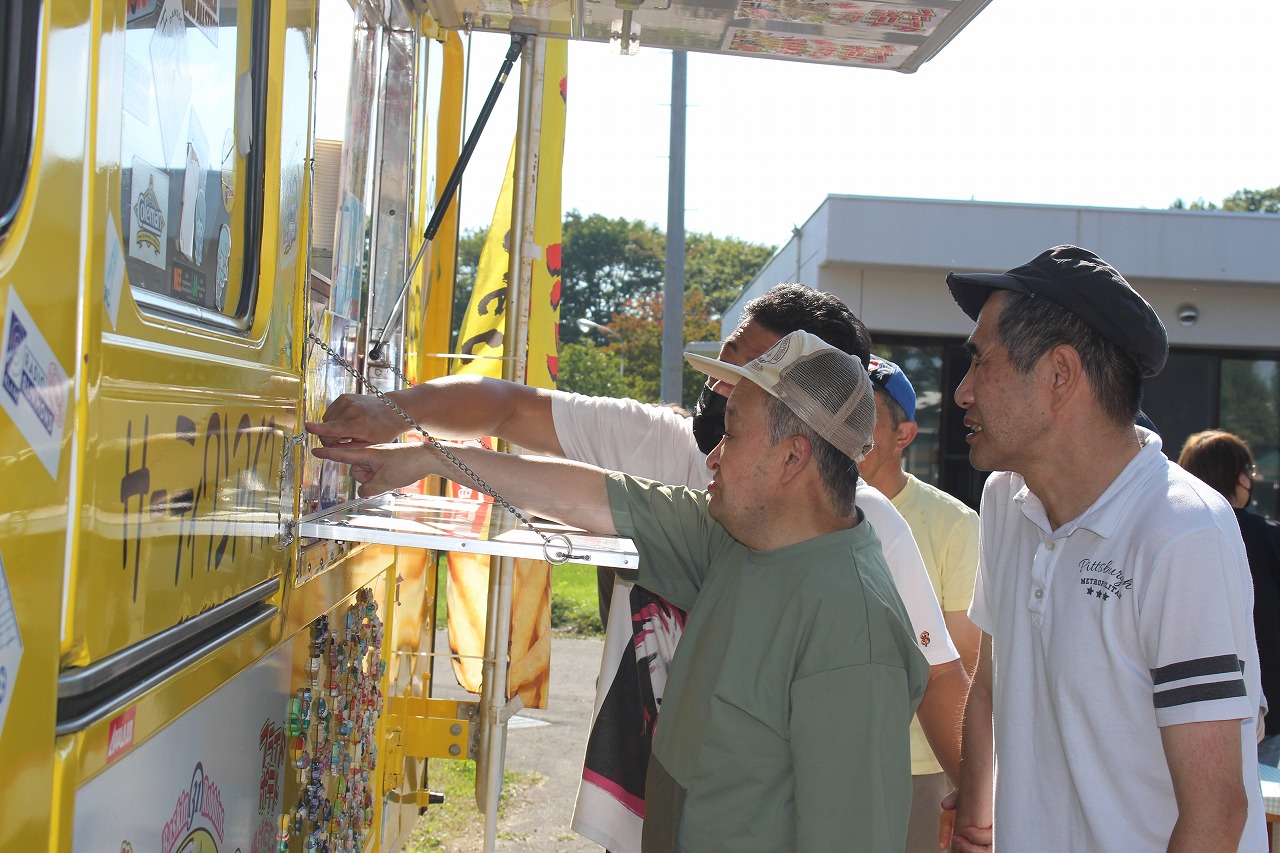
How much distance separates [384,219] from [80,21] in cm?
180

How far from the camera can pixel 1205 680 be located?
1689mm

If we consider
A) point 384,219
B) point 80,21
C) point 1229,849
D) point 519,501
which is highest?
point 384,219

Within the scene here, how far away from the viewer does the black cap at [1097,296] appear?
1971 millimetres

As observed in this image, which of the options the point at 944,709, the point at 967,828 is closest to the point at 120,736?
the point at 967,828

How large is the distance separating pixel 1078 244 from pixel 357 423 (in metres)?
9.86

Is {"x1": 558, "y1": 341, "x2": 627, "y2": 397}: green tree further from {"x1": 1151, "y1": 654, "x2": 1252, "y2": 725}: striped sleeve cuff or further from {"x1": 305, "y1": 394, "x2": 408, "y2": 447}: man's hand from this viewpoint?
{"x1": 1151, "y1": 654, "x2": 1252, "y2": 725}: striped sleeve cuff

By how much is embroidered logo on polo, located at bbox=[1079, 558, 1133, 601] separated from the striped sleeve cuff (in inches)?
6.7

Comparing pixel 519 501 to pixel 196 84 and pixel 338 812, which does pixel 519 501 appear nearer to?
pixel 338 812

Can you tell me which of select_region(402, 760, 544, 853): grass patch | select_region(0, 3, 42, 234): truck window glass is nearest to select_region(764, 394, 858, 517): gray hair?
select_region(0, 3, 42, 234): truck window glass

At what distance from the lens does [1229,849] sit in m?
1.67

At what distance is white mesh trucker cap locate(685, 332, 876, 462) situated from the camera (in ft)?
6.53

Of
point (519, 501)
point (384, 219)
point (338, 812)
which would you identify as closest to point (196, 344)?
point (519, 501)

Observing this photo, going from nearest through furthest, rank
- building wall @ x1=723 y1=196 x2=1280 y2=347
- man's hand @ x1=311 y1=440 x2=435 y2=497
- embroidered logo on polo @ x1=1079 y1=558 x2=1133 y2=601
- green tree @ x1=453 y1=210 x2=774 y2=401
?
embroidered logo on polo @ x1=1079 y1=558 x2=1133 y2=601, man's hand @ x1=311 y1=440 x2=435 y2=497, building wall @ x1=723 y1=196 x2=1280 y2=347, green tree @ x1=453 y1=210 x2=774 y2=401

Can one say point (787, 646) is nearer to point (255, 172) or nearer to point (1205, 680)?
point (1205, 680)
